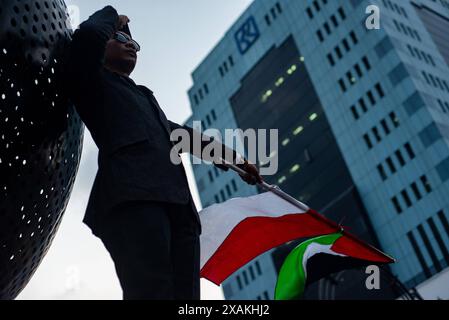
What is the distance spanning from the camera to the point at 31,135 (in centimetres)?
276

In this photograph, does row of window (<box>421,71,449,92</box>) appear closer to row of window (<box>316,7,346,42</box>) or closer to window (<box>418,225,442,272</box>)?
row of window (<box>316,7,346,42</box>)

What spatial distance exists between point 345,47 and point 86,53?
189ft

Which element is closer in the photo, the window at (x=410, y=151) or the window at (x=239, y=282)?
the window at (x=410, y=151)

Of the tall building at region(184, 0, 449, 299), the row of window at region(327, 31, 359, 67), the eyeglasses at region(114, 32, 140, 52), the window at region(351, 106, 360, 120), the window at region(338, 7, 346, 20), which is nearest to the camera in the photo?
the eyeglasses at region(114, 32, 140, 52)

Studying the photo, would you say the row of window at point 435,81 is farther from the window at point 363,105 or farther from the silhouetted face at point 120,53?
the silhouetted face at point 120,53

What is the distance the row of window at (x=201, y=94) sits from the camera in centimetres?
7681

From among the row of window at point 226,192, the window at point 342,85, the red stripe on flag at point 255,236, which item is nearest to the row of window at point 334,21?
the window at point 342,85

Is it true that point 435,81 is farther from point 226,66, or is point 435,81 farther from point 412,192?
point 226,66

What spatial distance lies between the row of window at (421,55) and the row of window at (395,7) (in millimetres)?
4869

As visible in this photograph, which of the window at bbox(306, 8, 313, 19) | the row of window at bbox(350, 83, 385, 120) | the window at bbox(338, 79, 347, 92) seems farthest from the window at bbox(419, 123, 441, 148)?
the window at bbox(306, 8, 313, 19)

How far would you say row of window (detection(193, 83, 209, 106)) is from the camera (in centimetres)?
7681

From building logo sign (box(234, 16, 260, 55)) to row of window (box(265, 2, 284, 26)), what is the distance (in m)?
1.86

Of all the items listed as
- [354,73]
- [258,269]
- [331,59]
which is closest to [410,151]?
[354,73]
